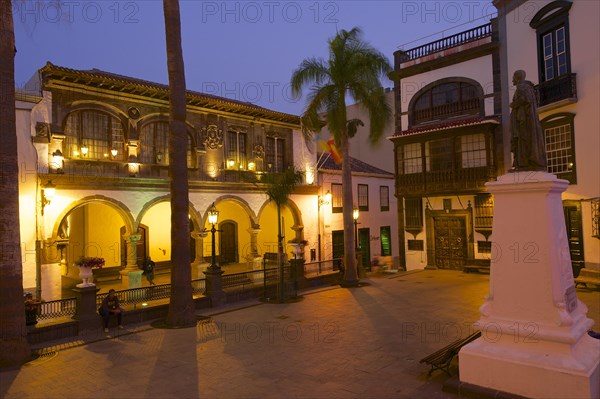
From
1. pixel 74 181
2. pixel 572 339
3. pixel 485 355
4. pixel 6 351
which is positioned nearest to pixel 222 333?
pixel 6 351

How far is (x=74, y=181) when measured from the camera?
1694 cm

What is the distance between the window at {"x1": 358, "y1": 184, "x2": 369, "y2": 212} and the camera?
2996 cm

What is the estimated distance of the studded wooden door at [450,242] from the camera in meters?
22.5

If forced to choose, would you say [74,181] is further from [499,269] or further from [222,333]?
[499,269]

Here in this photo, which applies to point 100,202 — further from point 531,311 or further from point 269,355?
point 531,311

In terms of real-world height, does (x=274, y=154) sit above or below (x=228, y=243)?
above

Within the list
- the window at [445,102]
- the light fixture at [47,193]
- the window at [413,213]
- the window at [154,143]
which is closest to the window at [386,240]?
the window at [413,213]

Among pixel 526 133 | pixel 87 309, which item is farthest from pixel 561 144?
pixel 87 309

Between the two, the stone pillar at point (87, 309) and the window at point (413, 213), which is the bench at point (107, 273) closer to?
the stone pillar at point (87, 309)

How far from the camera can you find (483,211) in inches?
842

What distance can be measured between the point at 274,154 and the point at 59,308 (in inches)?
578

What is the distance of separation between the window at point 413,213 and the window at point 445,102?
4227mm

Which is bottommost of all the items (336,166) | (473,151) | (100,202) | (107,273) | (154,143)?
(107,273)

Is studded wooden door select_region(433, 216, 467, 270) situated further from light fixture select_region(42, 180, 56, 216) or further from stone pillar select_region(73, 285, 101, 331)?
light fixture select_region(42, 180, 56, 216)
